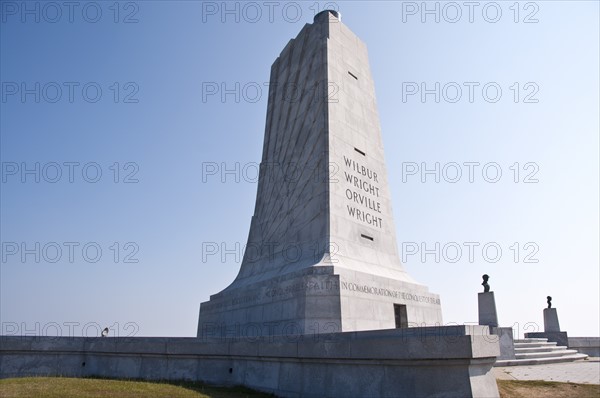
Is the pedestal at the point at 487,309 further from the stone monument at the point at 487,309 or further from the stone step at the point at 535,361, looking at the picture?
the stone step at the point at 535,361

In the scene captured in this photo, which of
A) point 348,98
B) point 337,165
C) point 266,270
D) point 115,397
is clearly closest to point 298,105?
point 348,98

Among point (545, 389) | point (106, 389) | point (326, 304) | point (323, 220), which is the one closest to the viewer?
point (545, 389)

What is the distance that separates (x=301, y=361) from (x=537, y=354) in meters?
10.0

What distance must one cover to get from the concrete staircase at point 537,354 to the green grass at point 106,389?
8285 mm

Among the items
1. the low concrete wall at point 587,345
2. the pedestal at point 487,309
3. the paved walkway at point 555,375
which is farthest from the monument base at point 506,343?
the low concrete wall at point 587,345

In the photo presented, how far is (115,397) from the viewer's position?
8.73 m

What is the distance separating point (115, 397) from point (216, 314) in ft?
35.4

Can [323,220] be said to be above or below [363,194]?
below

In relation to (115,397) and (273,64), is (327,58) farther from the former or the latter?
(115,397)

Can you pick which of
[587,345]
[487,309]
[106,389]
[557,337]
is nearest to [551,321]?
[557,337]

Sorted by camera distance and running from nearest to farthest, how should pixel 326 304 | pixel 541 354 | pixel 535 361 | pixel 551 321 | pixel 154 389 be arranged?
pixel 154 389
pixel 326 304
pixel 535 361
pixel 541 354
pixel 551 321

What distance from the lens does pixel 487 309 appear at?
16938 millimetres

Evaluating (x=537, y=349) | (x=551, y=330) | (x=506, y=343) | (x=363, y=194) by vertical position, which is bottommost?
(x=537, y=349)

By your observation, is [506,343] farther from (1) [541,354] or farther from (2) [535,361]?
(1) [541,354]
